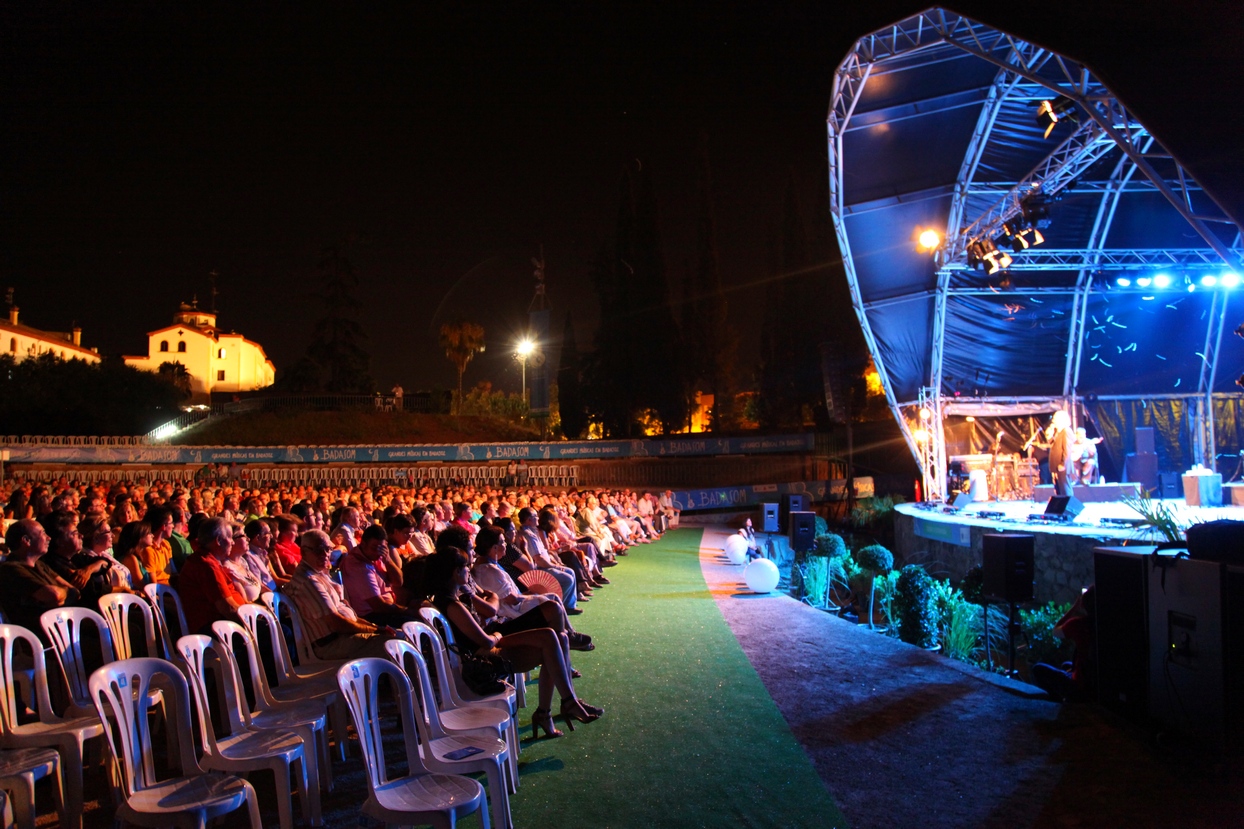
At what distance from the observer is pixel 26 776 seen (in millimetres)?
2582

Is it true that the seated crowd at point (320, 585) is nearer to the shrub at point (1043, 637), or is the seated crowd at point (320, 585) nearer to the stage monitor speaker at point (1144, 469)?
the shrub at point (1043, 637)

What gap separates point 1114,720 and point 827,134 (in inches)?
454

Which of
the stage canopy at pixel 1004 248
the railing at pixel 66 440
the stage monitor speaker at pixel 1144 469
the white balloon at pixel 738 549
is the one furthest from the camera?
A: the railing at pixel 66 440

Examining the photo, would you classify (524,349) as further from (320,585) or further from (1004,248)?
(320,585)

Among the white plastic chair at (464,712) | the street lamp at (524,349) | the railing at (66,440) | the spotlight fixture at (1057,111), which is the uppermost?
the spotlight fixture at (1057,111)

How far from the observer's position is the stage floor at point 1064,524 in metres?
8.85

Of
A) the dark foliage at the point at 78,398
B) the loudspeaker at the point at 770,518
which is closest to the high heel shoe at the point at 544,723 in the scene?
the loudspeaker at the point at 770,518

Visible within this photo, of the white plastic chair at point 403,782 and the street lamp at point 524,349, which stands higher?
the street lamp at point 524,349

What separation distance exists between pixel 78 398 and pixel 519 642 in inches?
1511

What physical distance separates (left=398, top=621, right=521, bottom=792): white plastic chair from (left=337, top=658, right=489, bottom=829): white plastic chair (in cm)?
36

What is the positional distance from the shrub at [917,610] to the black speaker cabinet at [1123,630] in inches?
103

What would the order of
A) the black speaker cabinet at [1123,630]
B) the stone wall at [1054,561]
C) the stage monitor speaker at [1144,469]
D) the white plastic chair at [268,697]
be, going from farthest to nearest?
the stage monitor speaker at [1144,469] < the stone wall at [1054,561] < the black speaker cabinet at [1123,630] < the white plastic chair at [268,697]

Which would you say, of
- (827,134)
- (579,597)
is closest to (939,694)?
(579,597)

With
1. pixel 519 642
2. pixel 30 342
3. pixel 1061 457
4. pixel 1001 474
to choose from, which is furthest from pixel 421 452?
pixel 30 342
